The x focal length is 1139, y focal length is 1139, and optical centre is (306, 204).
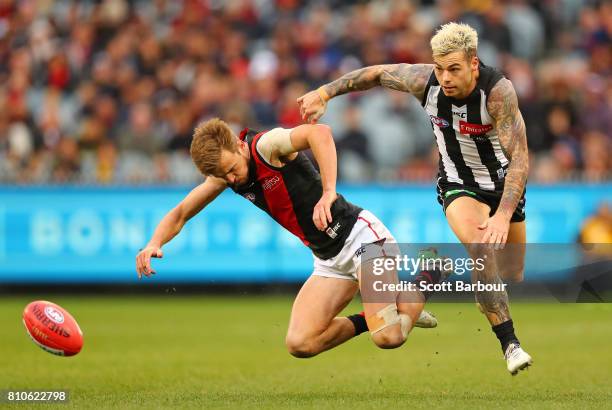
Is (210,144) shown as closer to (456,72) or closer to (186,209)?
(186,209)

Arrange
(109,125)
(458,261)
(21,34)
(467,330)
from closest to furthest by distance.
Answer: (458,261) < (467,330) < (109,125) < (21,34)

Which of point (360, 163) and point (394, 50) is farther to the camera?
point (394, 50)

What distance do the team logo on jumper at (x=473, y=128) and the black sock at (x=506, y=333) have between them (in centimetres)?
140

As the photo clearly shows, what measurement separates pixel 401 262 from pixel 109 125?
10.1 meters

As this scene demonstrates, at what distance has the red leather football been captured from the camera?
8023 millimetres

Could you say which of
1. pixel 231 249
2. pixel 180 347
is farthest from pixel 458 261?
pixel 231 249

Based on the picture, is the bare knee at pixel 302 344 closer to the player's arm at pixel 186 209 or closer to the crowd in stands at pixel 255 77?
the player's arm at pixel 186 209

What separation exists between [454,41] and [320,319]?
7.39 ft

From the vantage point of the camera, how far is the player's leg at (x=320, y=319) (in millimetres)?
8398

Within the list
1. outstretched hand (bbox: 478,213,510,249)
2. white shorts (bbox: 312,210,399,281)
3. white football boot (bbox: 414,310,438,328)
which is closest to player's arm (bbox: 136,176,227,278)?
white shorts (bbox: 312,210,399,281)

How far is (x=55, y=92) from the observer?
18.6 metres

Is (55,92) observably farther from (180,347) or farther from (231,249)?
(180,347)

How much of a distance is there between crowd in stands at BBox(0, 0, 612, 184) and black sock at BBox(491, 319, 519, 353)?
8.06 metres

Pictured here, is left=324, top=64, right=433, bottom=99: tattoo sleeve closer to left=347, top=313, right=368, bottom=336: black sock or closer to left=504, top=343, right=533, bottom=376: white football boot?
left=347, top=313, right=368, bottom=336: black sock
